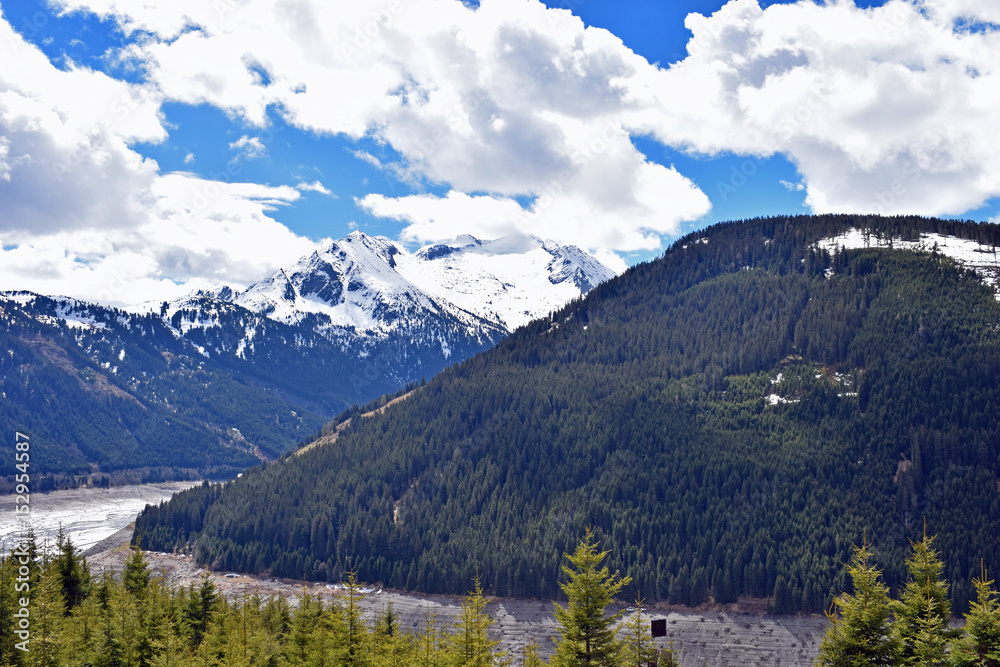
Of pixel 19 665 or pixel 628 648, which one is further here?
pixel 19 665

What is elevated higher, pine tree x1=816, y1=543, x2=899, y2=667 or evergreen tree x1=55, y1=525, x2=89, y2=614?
pine tree x1=816, y1=543, x2=899, y2=667

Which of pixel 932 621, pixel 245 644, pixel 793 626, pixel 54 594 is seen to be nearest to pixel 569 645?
pixel 932 621

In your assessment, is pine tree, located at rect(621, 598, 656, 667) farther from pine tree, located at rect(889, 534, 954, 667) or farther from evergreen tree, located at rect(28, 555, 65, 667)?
evergreen tree, located at rect(28, 555, 65, 667)

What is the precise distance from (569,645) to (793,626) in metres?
165

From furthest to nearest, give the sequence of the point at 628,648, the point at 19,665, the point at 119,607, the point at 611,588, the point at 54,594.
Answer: the point at 54,594, the point at 119,607, the point at 19,665, the point at 628,648, the point at 611,588

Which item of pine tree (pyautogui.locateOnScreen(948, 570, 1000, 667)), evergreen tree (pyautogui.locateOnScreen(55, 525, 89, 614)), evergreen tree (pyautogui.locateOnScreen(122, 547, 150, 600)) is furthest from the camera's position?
evergreen tree (pyautogui.locateOnScreen(55, 525, 89, 614))

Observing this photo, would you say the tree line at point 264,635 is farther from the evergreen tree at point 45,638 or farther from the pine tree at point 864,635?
the pine tree at point 864,635

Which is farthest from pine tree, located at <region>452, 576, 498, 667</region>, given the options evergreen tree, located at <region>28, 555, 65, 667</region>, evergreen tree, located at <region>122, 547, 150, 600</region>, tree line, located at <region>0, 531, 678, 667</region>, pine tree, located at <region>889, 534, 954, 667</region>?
evergreen tree, located at <region>122, 547, 150, 600</region>

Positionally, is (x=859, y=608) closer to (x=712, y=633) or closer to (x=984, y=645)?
(x=984, y=645)

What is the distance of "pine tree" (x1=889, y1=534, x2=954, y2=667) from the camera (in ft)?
174

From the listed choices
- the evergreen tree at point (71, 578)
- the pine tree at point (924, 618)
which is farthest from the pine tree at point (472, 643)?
the evergreen tree at point (71, 578)

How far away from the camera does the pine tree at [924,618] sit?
53.1m

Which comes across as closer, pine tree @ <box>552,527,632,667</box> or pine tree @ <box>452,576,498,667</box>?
A: pine tree @ <box>552,527,632,667</box>

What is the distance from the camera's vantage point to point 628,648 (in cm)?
5556
